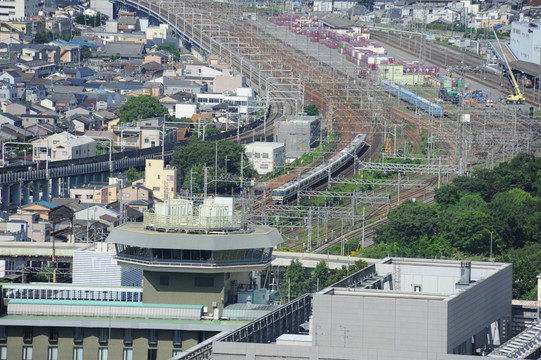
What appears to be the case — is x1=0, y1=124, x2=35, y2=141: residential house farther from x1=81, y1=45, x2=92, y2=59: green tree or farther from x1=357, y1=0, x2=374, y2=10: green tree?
x1=357, y1=0, x2=374, y2=10: green tree

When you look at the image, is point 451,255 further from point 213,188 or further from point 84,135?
point 84,135

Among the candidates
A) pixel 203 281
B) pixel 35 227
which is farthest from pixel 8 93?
pixel 203 281

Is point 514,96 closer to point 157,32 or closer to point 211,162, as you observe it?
point 157,32

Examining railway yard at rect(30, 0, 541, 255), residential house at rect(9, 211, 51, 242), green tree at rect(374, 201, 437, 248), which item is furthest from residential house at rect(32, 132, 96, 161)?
green tree at rect(374, 201, 437, 248)

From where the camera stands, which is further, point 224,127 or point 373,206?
point 224,127

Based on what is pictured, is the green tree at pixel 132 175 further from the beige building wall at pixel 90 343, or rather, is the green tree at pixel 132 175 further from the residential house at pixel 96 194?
the beige building wall at pixel 90 343

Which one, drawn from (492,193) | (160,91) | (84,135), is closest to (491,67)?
(160,91)
